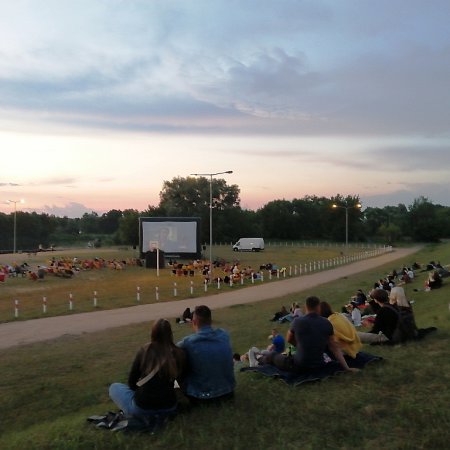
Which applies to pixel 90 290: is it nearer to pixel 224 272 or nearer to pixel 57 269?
pixel 57 269

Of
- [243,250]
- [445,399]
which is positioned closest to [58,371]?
[445,399]

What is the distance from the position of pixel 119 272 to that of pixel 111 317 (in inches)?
945

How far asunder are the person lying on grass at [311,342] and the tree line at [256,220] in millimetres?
81528

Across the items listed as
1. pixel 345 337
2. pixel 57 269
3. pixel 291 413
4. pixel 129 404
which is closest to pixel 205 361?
pixel 129 404

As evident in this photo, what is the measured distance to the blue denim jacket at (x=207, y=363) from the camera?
20.0 ft

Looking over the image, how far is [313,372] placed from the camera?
7.18 m

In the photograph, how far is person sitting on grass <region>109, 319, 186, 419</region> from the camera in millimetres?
5672

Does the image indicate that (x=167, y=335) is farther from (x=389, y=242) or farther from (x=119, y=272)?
(x=389, y=242)

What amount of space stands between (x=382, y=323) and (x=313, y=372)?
2.82 meters

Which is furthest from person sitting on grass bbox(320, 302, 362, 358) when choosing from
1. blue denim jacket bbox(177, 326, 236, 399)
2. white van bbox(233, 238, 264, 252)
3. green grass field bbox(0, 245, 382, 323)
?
white van bbox(233, 238, 264, 252)

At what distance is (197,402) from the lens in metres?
6.18

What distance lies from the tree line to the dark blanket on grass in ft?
266

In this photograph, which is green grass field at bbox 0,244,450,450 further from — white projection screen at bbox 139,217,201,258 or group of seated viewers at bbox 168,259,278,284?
white projection screen at bbox 139,217,201,258

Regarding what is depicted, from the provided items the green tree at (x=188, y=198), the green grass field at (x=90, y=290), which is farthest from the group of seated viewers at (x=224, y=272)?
the green tree at (x=188, y=198)
